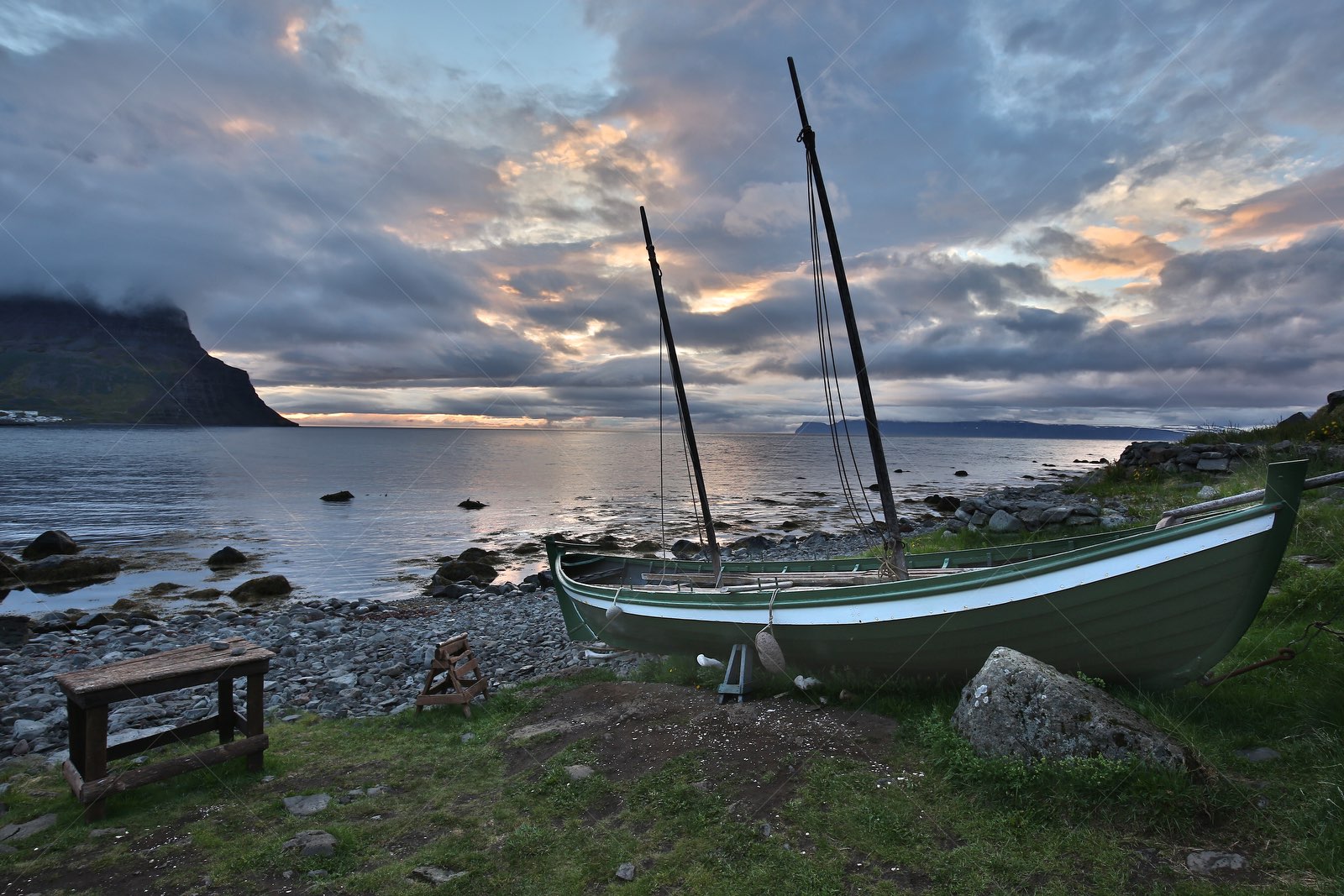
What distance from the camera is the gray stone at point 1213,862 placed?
180 inches

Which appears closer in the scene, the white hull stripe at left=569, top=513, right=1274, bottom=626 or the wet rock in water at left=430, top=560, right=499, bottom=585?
the white hull stripe at left=569, top=513, right=1274, bottom=626

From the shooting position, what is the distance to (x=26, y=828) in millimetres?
6520

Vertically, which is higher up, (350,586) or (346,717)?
(346,717)

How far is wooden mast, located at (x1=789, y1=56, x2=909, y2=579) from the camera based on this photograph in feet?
34.3

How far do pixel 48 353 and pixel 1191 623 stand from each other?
26305 cm

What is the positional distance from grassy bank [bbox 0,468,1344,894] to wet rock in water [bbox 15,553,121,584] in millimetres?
25233

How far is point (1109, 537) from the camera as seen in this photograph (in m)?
11.3

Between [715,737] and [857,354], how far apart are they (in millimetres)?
6658

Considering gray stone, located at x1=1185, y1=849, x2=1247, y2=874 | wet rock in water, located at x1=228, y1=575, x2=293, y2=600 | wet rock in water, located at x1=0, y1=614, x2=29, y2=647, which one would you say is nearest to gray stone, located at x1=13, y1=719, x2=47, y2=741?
wet rock in water, located at x1=0, y1=614, x2=29, y2=647

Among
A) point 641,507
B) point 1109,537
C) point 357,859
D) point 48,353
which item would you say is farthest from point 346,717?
point 48,353

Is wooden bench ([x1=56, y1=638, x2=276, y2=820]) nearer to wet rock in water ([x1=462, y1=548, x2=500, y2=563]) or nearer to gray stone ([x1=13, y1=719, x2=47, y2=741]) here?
gray stone ([x1=13, y1=719, x2=47, y2=741])

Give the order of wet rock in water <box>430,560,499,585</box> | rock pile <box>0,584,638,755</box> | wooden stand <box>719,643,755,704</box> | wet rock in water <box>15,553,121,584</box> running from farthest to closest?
wet rock in water <box>430,560,499,585</box> → wet rock in water <box>15,553,121,584</box> → rock pile <box>0,584,638,755</box> → wooden stand <box>719,643,755,704</box>

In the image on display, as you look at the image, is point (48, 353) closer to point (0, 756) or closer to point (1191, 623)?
point (0, 756)

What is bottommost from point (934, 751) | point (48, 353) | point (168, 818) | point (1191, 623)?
point (168, 818)
